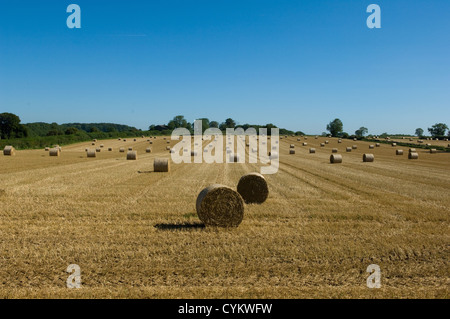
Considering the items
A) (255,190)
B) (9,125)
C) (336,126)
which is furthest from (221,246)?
(336,126)

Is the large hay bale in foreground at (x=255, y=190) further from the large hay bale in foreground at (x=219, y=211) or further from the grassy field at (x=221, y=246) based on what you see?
the large hay bale in foreground at (x=219, y=211)

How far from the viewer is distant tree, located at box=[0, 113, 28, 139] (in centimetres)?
10097

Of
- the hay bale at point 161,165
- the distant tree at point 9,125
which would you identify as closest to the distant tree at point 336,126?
the distant tree at point 9,125

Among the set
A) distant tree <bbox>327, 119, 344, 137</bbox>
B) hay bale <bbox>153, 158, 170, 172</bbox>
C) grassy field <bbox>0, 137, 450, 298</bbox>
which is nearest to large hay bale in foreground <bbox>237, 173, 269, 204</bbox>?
grassy field <bbox>0, 137, 450, 298</bbox>

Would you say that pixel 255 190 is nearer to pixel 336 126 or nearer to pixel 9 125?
pixel 9 125

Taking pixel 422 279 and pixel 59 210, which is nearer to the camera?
pixel 422 279

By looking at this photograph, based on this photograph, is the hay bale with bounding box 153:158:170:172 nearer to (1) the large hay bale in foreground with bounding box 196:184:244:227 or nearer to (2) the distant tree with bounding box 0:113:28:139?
(1) the large hay bale in foreground with bounding box 196:184:244:227

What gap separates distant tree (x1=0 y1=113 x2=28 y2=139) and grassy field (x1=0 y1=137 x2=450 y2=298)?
10095cm

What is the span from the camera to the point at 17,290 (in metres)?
6.50

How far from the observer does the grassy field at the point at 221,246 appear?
675cm

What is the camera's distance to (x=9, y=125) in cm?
10131

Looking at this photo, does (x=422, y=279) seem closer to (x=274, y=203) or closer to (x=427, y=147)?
(x=274, y=203)

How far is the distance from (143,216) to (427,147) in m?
67.9
